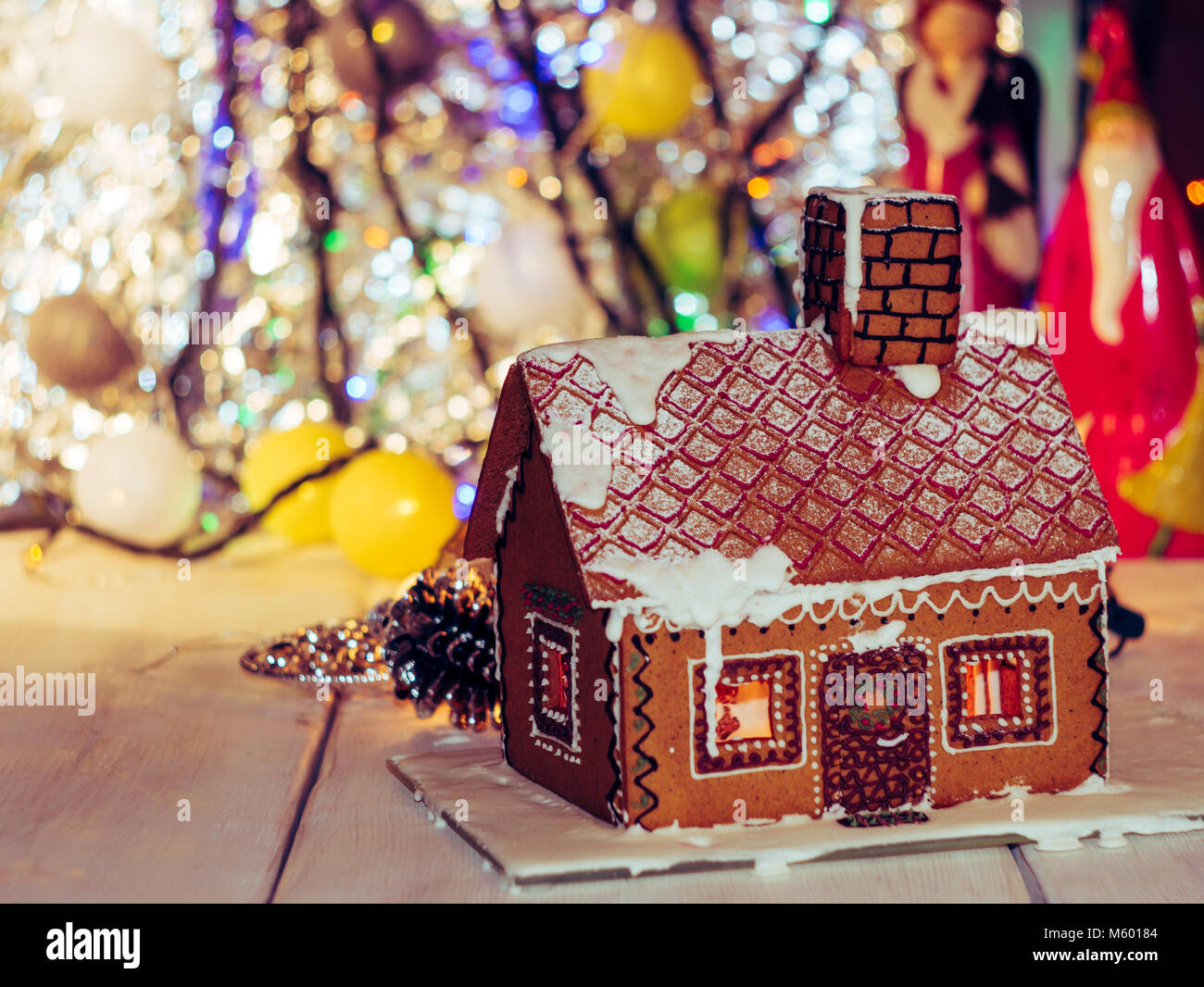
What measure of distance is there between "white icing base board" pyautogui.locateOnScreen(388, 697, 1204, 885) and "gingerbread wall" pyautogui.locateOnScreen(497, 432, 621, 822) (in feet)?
0.07

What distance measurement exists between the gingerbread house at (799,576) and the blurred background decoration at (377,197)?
1.12 m

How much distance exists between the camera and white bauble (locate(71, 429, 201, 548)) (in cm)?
188

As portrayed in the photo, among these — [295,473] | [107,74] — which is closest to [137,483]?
[295,473]

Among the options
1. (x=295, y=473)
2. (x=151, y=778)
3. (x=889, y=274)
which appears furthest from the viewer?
(x=295, y=473)

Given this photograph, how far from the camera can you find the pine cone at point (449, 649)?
1.15 m

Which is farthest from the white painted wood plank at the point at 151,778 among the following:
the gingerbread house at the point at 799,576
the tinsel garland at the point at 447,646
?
the gingerbread house at the point at 799,576

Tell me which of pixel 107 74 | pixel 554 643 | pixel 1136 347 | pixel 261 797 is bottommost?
pixel 261 797

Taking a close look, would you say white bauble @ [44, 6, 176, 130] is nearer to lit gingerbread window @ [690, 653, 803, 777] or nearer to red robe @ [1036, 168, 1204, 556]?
red robe @ [1036, 168, 1204, 556]

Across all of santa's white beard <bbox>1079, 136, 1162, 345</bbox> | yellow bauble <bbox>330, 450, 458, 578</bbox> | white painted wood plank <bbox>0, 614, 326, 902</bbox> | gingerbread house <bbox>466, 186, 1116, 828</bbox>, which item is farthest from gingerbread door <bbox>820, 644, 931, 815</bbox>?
santa's white beard <bbox>1079, 136, 1162, 345</bbox>

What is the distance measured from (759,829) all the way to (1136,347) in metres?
1.13

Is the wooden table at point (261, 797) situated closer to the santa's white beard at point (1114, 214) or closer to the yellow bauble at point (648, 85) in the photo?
the santa's white beard at point (1114, 214)

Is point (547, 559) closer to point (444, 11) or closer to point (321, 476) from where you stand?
point (321, 476)

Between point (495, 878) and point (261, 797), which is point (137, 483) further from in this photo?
point (495, 878)

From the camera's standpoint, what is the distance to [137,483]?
188cm
